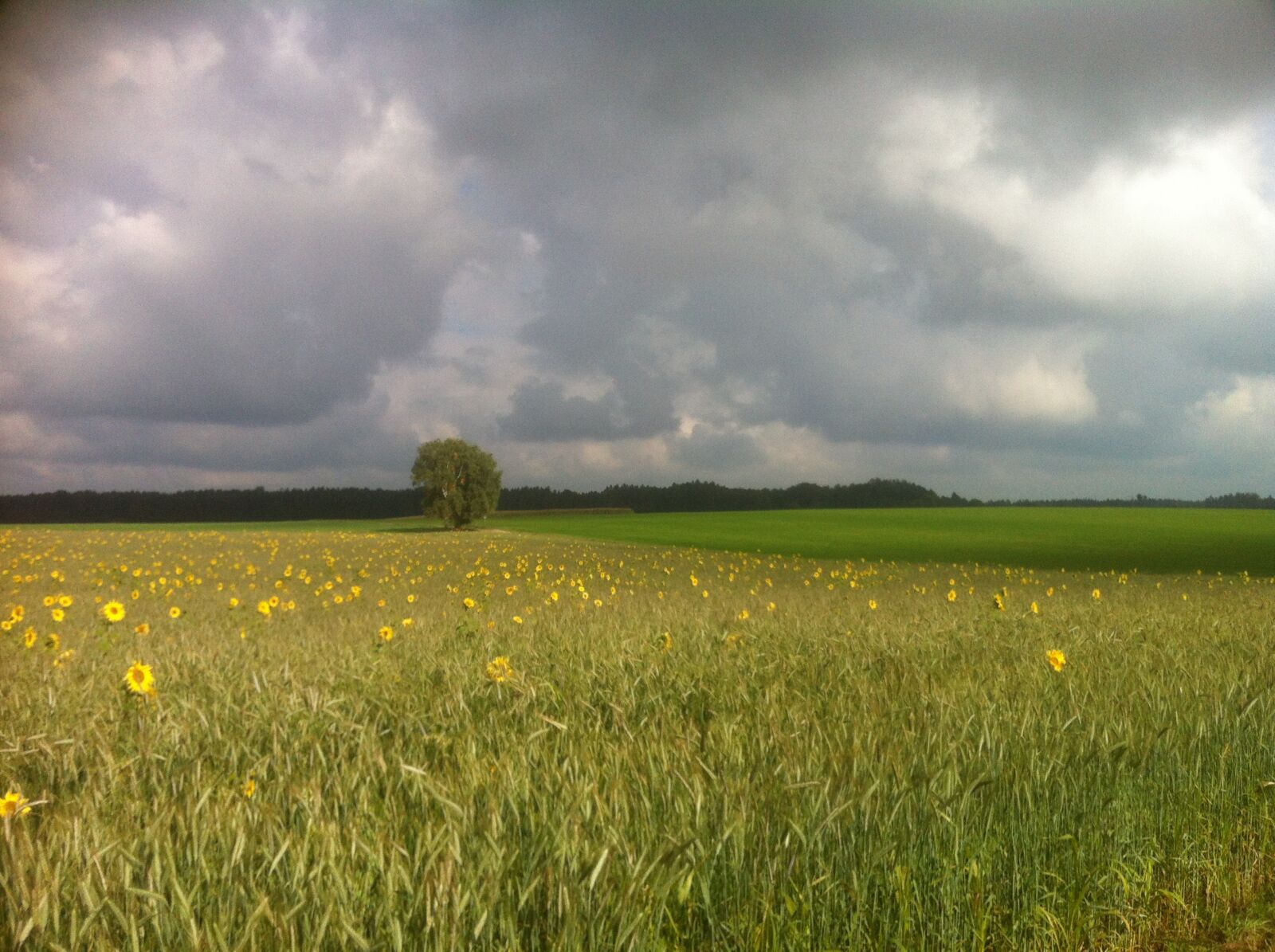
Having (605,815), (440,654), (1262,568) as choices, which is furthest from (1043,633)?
(1262,568)

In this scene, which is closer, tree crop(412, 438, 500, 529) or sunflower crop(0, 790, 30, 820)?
sunflower crop(0, 790, 30, 820)

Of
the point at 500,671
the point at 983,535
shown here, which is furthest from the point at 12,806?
the point at 983,535

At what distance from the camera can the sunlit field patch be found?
2236 millimetres

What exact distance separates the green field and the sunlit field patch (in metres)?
25.0

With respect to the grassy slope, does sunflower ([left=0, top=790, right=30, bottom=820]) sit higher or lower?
higher

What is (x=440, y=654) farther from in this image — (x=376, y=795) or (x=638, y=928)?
(x=638, y=928)

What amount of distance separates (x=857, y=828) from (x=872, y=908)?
0.26 m

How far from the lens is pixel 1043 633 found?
778cm

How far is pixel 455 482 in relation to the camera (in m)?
65.5

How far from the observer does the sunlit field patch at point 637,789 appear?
224cm

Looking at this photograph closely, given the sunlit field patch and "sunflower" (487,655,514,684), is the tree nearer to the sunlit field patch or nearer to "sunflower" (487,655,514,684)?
the sunlit field patch

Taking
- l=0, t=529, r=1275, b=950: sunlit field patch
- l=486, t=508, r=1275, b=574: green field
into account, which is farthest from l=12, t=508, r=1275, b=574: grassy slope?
l=0, t=529, r=1275, b=950: sunlit field patch

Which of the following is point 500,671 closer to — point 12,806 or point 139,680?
point 139,680

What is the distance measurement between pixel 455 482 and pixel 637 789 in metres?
64.2
